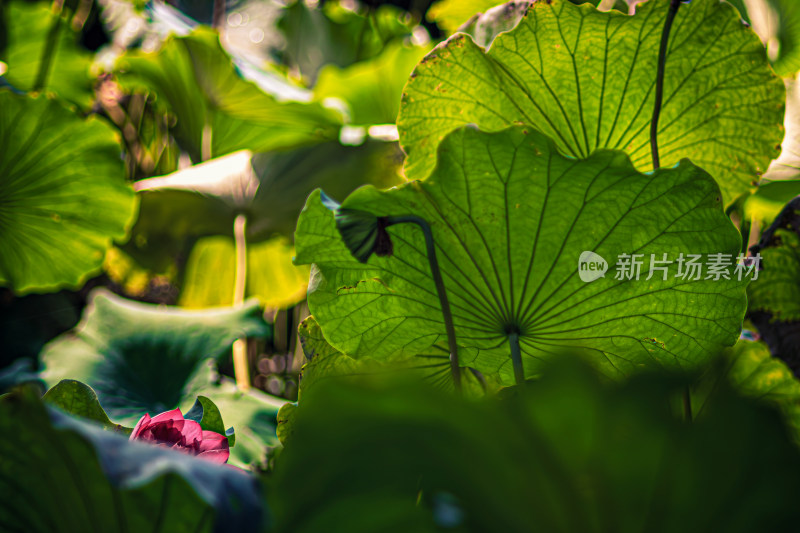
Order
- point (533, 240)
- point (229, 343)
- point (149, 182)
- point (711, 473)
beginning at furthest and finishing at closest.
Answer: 1. point (149, 182)
2. point (229, 343)
3. point (533, 240)
4. point (711, 473)

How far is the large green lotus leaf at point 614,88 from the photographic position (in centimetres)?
30

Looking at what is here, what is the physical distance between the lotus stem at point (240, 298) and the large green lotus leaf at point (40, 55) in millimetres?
318

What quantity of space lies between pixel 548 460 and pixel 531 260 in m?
0.15

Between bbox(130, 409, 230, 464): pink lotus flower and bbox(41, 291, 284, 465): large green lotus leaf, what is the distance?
162 millimetres

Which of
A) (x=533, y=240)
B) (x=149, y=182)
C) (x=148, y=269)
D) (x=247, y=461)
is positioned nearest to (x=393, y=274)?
(x=533, y=240)

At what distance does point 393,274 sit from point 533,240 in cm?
7

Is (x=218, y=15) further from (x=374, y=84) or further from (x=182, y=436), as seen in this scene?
(x=182, y=436)

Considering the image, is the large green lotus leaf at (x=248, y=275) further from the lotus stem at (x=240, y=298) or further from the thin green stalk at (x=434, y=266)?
the thin green stalk at (x=434, y=266)

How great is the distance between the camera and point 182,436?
24cm

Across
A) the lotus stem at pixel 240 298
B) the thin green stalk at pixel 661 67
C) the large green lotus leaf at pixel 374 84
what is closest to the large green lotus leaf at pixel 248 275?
the lotus stem at pixel 240 298

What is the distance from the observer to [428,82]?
32cm

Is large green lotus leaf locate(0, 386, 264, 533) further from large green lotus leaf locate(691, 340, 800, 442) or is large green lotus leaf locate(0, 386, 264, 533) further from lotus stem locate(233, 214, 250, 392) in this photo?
lotus stem locate(233, 214, 250, 392)

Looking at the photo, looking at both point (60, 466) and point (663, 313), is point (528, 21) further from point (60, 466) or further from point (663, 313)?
point (60, 466)

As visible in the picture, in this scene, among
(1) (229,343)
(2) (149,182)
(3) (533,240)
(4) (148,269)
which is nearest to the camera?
(3) (533,240)
